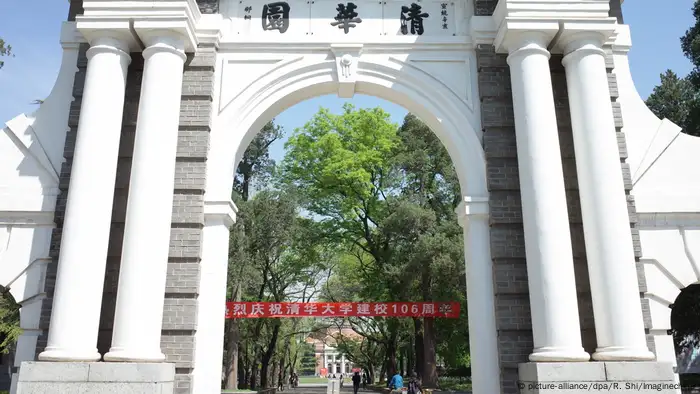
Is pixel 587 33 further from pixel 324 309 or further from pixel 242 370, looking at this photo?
pixel 242 370

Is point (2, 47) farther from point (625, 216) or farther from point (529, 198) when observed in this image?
point (625, 216)

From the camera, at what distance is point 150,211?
6.02 meters

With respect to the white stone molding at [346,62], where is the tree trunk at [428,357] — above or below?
below

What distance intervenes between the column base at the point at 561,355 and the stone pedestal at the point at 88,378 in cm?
384

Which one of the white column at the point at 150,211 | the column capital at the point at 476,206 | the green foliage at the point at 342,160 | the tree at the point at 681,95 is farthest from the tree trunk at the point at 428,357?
the white column at the point at 150,211

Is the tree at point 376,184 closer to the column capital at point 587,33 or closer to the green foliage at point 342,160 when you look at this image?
the green foliage at point 342,160

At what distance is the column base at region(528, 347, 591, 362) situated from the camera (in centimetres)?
561

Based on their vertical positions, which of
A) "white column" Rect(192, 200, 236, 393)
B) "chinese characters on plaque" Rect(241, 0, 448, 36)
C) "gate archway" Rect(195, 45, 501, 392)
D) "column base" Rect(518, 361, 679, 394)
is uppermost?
"chinese characters on plaque" Rect(241, 0, 448, 36)

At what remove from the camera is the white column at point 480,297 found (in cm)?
638

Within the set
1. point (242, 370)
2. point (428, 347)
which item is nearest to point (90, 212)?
point (428, 347)

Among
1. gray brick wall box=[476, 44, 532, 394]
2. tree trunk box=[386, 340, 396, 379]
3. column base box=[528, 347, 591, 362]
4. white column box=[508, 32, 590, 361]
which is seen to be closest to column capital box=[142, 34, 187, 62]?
gray brick wall box=[476, 44, 532, 394]

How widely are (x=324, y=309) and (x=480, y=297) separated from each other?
8.29 meters

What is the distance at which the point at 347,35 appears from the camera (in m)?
7.54

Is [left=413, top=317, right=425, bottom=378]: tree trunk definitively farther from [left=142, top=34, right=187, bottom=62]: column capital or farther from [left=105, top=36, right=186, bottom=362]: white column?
[left=142, top=34, right=187, bottom=62]: column capital
